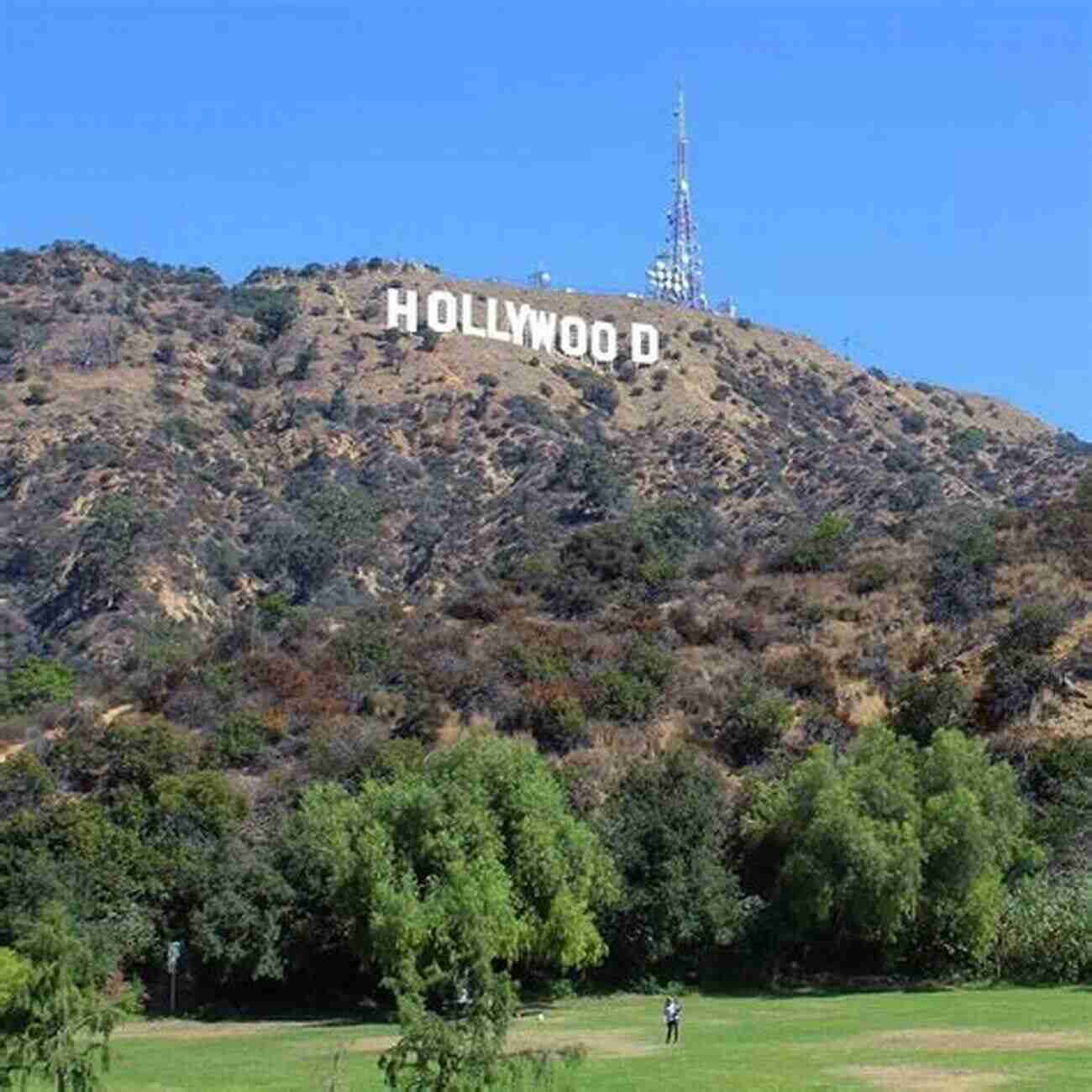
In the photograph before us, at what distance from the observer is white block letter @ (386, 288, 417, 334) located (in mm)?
118062

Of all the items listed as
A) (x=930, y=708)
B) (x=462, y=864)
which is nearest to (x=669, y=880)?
(x=462, y=864)

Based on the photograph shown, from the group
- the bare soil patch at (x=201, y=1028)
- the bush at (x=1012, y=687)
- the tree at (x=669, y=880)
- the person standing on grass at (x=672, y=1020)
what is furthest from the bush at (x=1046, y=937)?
the bare soil patch at (x=201, y=1028)

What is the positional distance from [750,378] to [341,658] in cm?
6429

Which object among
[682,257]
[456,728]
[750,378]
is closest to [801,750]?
[456,728]

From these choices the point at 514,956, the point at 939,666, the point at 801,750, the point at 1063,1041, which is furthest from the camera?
the point at 939,666

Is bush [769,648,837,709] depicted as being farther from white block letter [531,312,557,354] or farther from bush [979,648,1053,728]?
white block letter [531,312,557,354]

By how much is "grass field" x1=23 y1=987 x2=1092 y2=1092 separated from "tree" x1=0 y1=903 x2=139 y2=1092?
9.36 meters

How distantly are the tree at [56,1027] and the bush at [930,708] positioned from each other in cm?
4035

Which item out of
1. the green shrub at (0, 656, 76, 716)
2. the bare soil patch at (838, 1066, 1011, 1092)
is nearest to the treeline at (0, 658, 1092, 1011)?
the bare soil patch at (838, 1066, 1011, 1092)

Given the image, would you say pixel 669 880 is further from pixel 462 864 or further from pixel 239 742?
pixel 239 742

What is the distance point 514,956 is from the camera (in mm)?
41281

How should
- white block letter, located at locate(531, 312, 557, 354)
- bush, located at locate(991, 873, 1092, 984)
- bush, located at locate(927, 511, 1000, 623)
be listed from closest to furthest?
bush, located at locate(991, 873, 1092, 984), bush, located at locate(927, 511, 1000, 623), white block letter, located at locate(531, 312, 557, 354)

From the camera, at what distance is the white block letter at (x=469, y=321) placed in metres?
121

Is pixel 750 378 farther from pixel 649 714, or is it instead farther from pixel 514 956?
pixel 514 956
